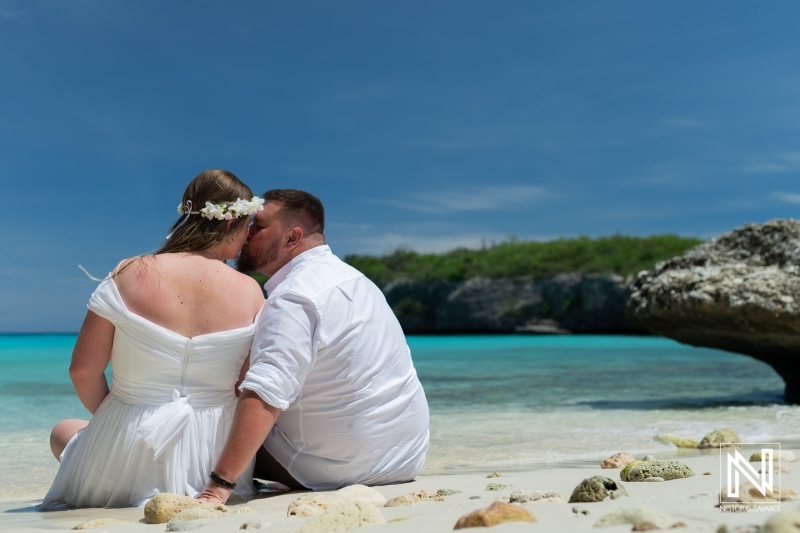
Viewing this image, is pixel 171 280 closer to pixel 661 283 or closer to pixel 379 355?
pixel 379 355

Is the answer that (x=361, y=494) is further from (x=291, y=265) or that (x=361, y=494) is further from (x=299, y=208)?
(x=299, y=208)

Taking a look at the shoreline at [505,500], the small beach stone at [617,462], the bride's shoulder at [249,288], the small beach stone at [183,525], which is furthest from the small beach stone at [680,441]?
the small beach stone at [183,525]

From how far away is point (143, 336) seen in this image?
3.24 meters

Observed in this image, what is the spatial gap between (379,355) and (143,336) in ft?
3.55

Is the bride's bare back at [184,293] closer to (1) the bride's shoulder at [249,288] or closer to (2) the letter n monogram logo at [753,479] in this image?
(1) the bride's shoulder at [249,288]

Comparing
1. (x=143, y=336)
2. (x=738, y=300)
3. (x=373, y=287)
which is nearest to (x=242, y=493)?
(x=143, y=336)

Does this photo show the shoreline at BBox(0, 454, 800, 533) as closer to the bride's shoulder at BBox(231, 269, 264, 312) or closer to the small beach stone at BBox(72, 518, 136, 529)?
the small beach stone at BBox(72, 518, 136, 529)

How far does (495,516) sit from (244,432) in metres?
1.36

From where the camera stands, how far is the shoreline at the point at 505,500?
218 cm

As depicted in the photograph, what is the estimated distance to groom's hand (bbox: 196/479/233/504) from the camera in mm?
3127

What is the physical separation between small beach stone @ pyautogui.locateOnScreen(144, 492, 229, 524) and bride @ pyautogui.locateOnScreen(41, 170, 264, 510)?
43cm

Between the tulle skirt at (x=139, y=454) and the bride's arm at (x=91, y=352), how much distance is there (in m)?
0.13

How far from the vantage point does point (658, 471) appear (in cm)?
329

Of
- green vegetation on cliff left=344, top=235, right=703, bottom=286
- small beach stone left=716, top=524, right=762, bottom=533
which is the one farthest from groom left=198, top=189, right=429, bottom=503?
green vegetation on cliff left=344, top=235, right=703, bottom=286
